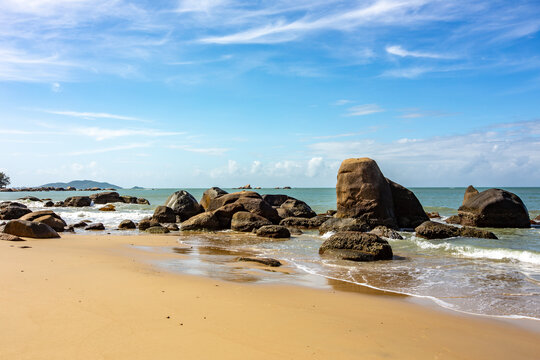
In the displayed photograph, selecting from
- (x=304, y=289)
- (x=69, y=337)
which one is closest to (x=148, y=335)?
(x=69, y=337)

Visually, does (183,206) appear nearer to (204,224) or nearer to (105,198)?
(204,224)

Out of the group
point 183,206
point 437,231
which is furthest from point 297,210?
point 437,231

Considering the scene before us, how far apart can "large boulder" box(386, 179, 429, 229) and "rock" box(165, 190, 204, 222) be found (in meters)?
11.2

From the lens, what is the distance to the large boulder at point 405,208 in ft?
64.6

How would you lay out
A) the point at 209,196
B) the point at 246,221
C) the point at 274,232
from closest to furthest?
1. the point at 274,232
2. the point at 246,221
3. the point at 209,196

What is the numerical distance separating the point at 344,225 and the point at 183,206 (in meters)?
10.2

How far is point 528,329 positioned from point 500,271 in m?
4.55

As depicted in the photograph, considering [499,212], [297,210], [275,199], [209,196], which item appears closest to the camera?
[499,212]

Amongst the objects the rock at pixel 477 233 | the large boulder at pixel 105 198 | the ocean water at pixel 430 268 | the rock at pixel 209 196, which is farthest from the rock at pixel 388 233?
the large boulder at pixel 105 198

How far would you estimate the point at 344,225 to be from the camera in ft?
56.9

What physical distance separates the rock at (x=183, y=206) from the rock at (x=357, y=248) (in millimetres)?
13396

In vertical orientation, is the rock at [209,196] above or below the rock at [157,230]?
above

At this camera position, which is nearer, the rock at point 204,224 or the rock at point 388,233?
the rock at point 388,233

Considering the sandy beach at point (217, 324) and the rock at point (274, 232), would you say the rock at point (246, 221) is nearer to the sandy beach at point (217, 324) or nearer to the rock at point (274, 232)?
the rock at point (274, 232)
